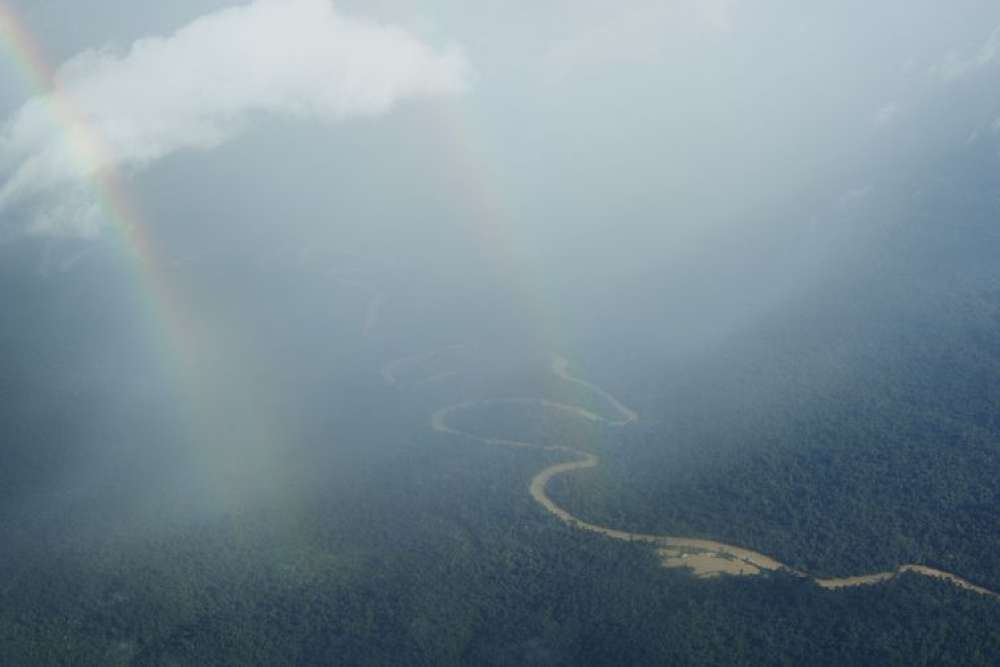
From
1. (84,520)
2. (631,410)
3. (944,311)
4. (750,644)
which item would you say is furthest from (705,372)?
(84,520)

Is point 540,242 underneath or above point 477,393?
above

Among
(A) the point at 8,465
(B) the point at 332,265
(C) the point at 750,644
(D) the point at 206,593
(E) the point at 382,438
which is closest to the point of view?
(C) the point at 750,644

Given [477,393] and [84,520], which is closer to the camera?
[84,520]

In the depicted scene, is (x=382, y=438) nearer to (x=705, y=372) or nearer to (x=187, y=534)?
(x=187, y=534)

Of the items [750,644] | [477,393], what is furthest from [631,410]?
[750,644]

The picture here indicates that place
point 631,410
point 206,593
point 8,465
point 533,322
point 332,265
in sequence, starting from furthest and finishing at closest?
point 332,265 < point 533,322 < point 631,410 < point 8,465 < point 206,593

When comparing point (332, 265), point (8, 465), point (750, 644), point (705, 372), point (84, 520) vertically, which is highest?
point (332, 265)
